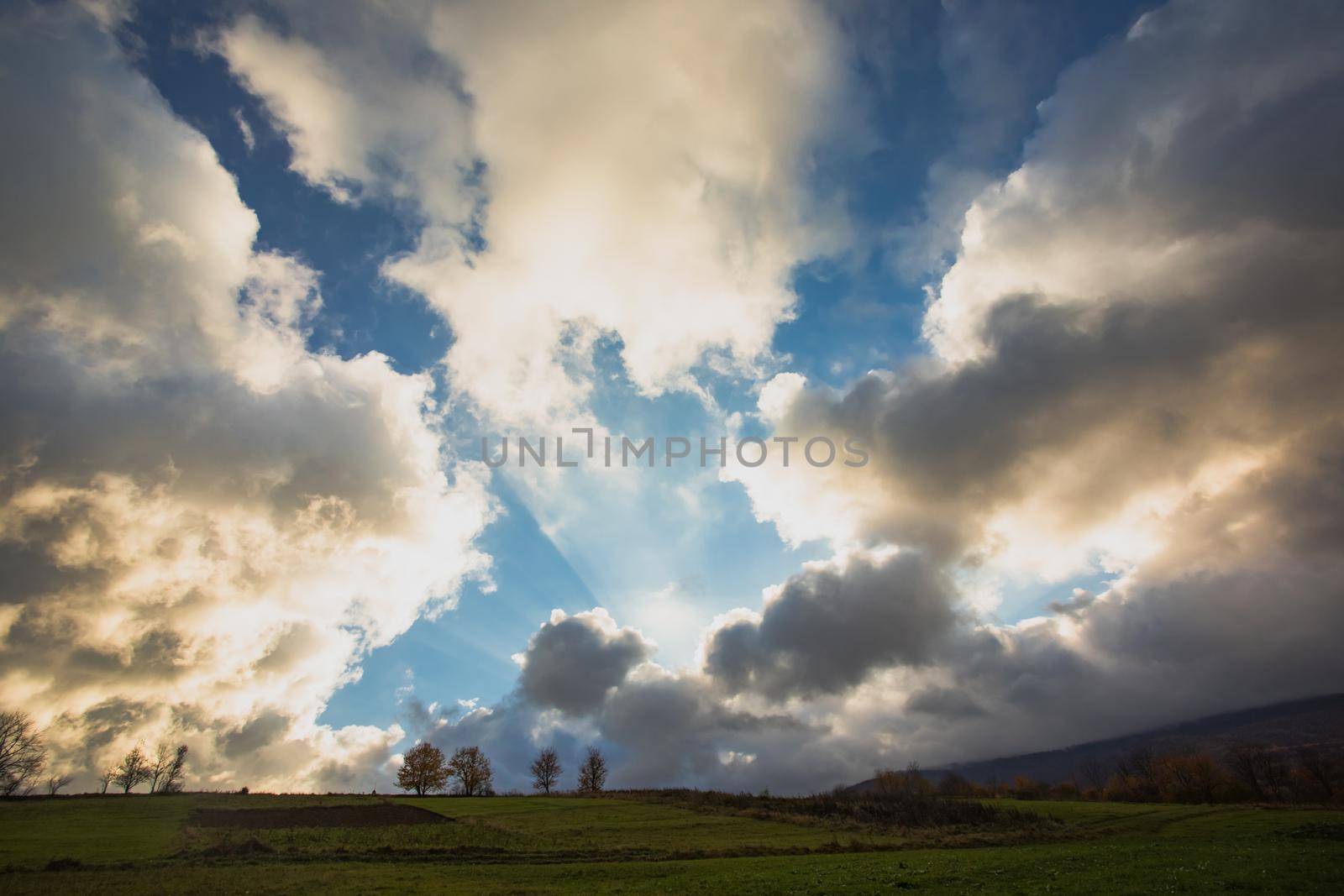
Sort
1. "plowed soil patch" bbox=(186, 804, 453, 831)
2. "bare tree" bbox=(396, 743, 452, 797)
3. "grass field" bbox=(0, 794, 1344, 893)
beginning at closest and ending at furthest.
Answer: "grass field" bbox=(0, 794, 1344, 893) < "plowed soil patch" bbox=(186, 804, 453, 831) < "bare tree" bbox=(396, 743, 452, 797)

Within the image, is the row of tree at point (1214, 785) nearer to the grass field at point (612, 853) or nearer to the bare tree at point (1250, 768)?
the bare tree at point (1250, 768)

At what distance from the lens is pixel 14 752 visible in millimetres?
98750

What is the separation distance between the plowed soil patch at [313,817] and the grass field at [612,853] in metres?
0.68

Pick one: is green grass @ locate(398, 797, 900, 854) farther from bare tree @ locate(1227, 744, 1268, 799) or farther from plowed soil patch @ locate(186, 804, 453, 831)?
bare tree @ locate(1227, 744, 1268, 799)

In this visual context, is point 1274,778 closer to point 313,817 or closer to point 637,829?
point 637,829

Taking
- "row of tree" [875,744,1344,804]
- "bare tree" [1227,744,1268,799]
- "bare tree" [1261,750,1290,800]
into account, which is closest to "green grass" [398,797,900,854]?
"row of tree" [875,744,1344,804]

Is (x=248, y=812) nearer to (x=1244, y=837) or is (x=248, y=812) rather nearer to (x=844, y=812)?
(x=844, y=812)

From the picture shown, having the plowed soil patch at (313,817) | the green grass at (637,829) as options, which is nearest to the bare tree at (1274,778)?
the green grass at (637,829)

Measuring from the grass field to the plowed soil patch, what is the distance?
683mm

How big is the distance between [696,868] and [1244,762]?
668 ft

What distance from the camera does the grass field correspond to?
33250mm

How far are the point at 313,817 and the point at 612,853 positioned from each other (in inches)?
1736

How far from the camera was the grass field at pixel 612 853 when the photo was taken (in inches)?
1309

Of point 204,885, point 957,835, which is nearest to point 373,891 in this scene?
point 204,885
